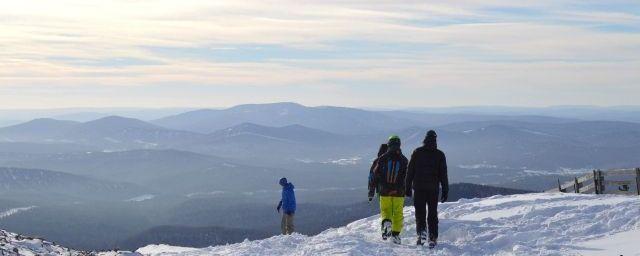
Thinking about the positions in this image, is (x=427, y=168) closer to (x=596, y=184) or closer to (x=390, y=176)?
(x=390, y=176)

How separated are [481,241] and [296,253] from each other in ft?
13.0

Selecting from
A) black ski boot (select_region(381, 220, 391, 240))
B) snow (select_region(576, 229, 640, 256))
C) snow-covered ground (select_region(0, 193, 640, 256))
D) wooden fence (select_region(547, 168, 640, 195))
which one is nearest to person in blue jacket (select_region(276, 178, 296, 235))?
snow-covered ground (select_region(0, 193, 640, 256))

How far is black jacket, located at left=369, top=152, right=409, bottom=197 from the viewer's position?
14.8 meters

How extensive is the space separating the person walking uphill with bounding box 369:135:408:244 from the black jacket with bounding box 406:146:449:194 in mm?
457

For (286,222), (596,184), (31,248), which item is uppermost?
(31,248)

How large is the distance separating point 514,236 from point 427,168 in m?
2.39

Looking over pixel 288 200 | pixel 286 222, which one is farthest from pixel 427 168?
pixel 286 222

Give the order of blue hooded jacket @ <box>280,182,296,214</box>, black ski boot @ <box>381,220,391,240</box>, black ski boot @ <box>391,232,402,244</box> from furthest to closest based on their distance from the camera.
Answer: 1. blue hooded jacket @ <box>280,182,296,214</box>
2. black ski boot @ <box>381,220,391,240</box>
3. black ski boot @ <box>391,232,402,244</box>

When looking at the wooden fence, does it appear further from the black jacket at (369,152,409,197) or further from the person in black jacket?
the black jacket at (369,152,409,197)

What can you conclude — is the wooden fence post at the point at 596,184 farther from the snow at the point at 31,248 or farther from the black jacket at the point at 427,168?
the snow at the point at 31,248

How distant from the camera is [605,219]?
15922mm

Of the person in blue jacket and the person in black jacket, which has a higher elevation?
the person in black jacket

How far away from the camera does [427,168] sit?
47.0ft

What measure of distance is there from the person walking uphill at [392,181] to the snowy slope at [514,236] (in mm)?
621
